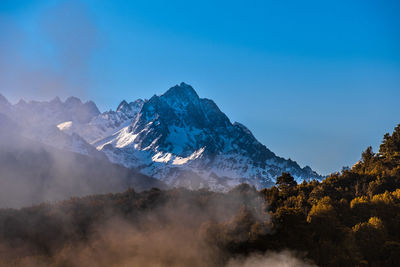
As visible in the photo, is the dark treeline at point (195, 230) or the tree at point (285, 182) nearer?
the dark treeline at point (195, 230)

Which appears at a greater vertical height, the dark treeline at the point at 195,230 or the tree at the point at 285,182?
the tree at the point at 285,182

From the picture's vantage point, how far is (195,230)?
4194cm

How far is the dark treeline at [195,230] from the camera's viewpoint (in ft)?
126

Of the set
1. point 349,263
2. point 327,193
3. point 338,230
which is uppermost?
point 327,193

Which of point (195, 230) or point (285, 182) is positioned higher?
point (285, 182)

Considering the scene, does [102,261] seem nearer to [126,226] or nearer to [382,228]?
[126,226]

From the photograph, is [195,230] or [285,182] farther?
[285,182]

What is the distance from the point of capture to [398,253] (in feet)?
139

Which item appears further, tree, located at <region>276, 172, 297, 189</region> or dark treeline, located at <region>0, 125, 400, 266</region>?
tree, located at <region>276, 172, 297, 189</region>

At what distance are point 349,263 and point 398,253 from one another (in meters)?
5.99

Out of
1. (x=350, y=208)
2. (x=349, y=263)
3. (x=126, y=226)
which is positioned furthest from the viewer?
(x=350, y=208)

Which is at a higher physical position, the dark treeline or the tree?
the tree

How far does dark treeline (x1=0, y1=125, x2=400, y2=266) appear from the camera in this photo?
38.3 m

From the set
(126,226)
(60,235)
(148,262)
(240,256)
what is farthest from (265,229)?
(60,235)
